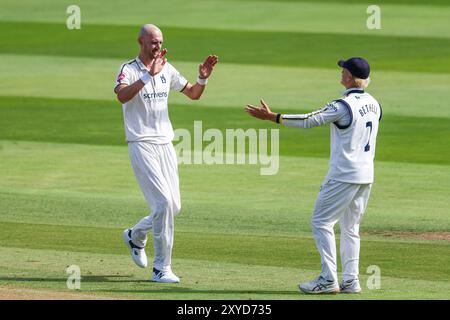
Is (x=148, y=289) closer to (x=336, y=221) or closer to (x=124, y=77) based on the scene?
(x=336, y=221)

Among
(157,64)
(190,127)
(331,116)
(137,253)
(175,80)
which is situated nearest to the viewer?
(331,116)

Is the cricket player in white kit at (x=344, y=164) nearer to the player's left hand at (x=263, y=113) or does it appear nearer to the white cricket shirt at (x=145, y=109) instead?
the player's left hand at (x=263, y=113)

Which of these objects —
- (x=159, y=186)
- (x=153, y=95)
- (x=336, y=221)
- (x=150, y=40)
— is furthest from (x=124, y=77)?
(x=336, y=221)

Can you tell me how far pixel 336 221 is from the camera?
10523 millimetres

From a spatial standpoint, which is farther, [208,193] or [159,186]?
[208,193]

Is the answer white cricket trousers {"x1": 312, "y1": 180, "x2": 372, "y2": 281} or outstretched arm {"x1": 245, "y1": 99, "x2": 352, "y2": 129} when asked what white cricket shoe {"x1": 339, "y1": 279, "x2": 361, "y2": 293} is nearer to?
white cricket trousers {"x1": 312, "y1": 180, "x2": 372, "y2": 281}

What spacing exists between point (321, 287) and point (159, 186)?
A: 1882mm

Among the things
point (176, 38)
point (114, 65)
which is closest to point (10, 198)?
point (114, 65)

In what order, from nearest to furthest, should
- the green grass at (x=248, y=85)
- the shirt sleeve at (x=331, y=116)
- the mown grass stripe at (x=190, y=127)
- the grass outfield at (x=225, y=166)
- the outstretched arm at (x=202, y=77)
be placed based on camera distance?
1. the shirt sleeve at (x=331, y=116)
2. the outstretched arm at (x=202, y=77)
3. the grass outfield at (x=225, y=166)
4. the mown grass stripe at (x=190, y=127)
5. the green grass at (x=248, y=85)

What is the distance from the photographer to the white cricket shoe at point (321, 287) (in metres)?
10.4

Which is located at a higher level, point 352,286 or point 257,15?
point 257,15

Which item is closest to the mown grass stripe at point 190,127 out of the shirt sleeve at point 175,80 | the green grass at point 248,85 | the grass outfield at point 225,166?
the grass outfield at point 225,166

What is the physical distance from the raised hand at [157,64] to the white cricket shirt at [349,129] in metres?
1.37
